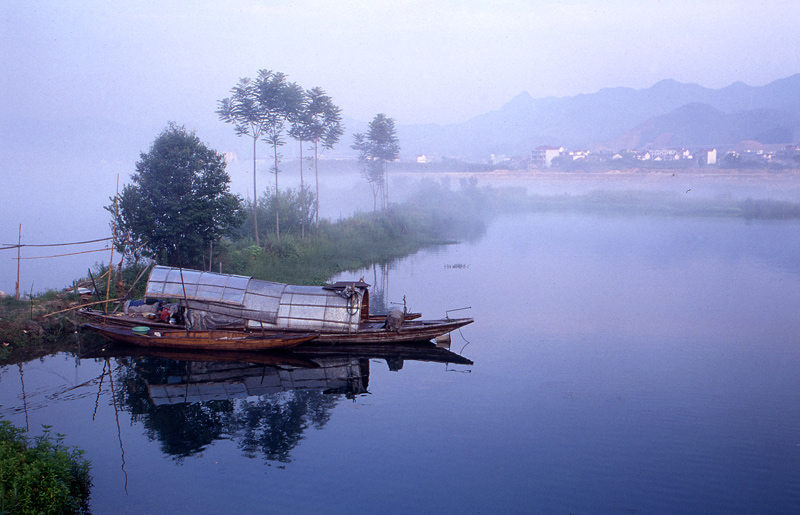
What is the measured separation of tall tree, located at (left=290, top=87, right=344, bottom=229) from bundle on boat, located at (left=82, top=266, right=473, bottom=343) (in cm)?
1543

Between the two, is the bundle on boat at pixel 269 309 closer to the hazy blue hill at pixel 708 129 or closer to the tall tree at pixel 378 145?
the tall tree at pixel 378 145

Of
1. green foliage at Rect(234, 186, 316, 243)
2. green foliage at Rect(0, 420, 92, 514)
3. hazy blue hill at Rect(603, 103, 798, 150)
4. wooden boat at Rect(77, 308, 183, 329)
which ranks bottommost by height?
green foliage at Rect(0, 420, 92, 514)

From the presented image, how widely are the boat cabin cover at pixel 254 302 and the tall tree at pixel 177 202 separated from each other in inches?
180

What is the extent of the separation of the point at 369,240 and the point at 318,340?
64.6ft

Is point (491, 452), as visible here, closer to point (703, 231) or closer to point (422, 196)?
point (703, 231)

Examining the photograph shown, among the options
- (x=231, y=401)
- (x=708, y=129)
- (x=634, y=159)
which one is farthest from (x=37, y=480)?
(x=708, y=129)

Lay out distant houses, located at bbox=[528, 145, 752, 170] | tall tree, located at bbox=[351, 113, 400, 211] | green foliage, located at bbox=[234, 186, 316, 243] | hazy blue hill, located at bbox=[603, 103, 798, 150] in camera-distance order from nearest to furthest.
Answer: green foliage, located at bbox=[234, 186, 316, 243] → tall tree, located at bbox=[351, 113, 400, 211] → distant houses, located at bbox=[528, 145, 752, 170] → hazy blue hill, located at bbox=[603, 103, 798, 150]

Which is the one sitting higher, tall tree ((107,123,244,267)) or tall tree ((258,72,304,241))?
tall tree ((258,72,304,241))

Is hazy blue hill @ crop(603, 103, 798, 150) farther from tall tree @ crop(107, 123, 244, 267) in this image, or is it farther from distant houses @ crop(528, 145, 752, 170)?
tall tree @ crop(107, 123, 244, 267)

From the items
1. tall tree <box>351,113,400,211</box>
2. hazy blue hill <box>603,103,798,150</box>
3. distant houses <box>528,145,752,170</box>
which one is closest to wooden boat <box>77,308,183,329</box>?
tall tree <box>351,113,400,211</box>

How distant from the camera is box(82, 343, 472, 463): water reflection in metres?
12.1

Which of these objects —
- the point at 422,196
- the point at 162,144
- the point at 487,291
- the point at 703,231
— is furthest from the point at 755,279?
the point at 422,196

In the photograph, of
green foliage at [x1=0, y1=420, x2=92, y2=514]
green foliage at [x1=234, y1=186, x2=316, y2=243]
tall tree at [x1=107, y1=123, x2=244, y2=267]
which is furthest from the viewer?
green foliage at [x1=234, y1=186, x2=316, y2=243]

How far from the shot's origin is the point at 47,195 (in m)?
97.0
